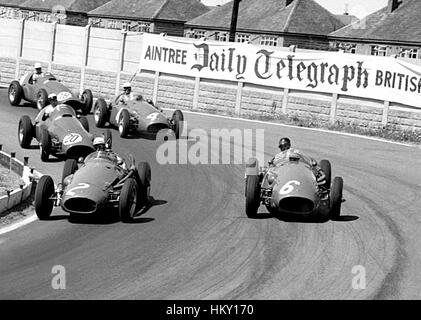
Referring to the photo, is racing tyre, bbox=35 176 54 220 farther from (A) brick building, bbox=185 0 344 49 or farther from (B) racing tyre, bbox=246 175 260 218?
(A) brick building, bbox=185 0 344 49

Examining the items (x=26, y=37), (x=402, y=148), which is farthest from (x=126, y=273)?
(x=26, y=37)

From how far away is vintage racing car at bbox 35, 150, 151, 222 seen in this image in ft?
39.9

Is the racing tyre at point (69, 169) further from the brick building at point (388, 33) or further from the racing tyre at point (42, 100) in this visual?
the brick building at point (388, 33)

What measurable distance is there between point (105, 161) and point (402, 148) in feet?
36.1

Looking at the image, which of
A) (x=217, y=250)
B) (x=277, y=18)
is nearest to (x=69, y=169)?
(x=217, y=250)

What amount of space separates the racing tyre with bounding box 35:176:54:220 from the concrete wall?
13782 millimetres

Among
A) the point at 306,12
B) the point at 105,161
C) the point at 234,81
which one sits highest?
the point at 306,12

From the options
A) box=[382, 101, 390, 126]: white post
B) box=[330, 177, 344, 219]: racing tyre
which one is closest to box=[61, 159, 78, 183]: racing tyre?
box=[330, 177, 344, 219]: racing tyre

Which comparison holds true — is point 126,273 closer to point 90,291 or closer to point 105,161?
point 90,291

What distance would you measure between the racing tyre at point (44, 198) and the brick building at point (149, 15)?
195 feet

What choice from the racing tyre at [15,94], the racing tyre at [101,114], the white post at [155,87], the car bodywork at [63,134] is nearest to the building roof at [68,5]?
the white post at [155,87]

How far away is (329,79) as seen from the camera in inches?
988

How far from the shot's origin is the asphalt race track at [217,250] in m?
9.34

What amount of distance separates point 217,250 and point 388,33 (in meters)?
46.2
